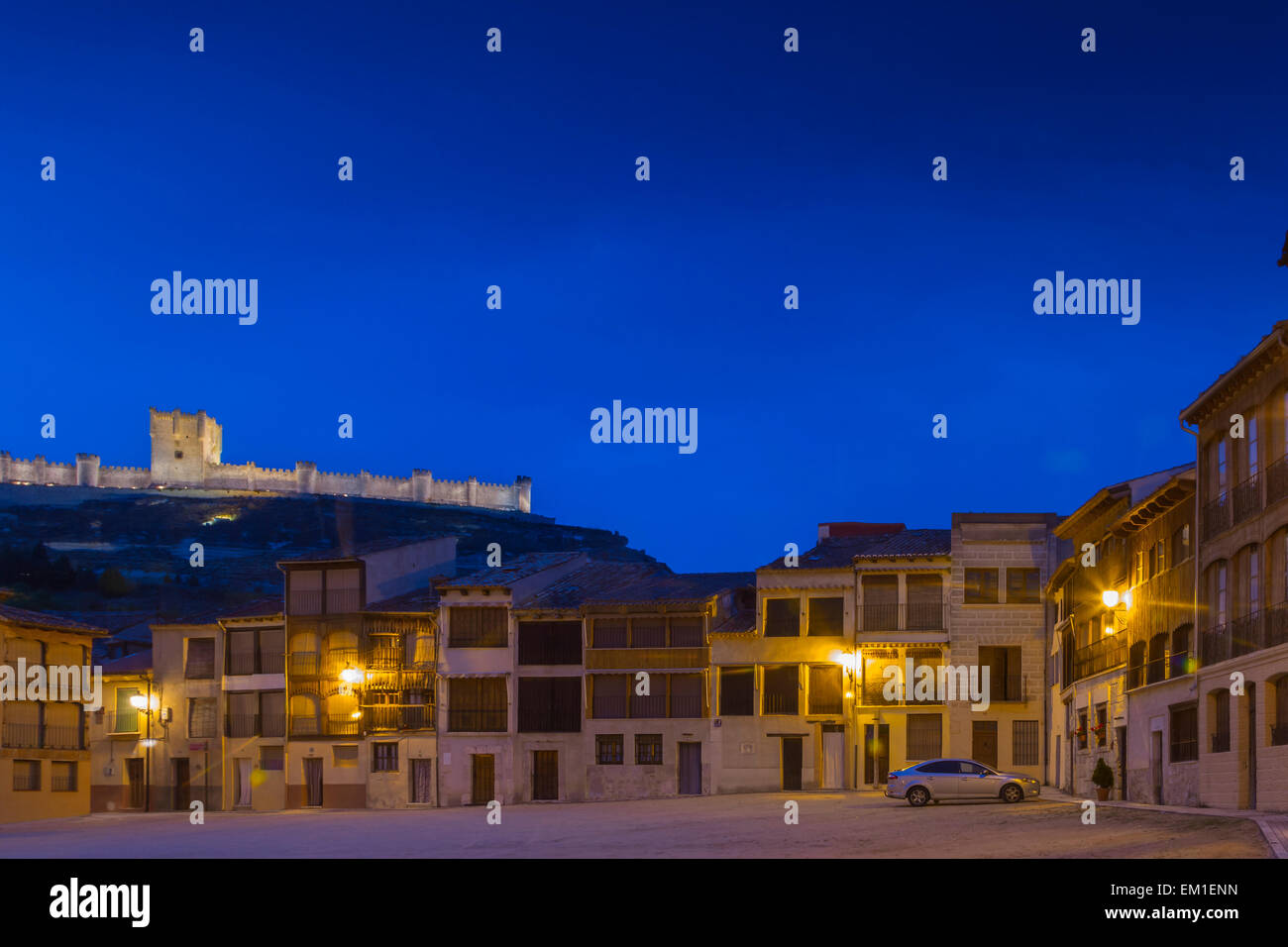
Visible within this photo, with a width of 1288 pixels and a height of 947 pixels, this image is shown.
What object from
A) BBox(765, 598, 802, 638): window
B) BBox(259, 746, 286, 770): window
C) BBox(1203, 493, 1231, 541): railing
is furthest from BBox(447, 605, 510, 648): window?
BBox(1203, 493, 1231, 541): railing

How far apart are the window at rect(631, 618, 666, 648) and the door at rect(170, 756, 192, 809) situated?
2083cm

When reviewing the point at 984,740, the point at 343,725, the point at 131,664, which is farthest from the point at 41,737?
the point at 984,740

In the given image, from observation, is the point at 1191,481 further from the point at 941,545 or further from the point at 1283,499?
the point at 941,545

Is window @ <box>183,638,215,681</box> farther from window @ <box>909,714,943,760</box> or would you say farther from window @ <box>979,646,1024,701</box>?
window @ <box>979,646,1024,701</box>

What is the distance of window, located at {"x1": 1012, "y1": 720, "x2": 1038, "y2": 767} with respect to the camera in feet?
200

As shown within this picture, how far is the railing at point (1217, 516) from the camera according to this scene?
1485 inches

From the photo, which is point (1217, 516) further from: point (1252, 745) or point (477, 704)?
point (477, 704)

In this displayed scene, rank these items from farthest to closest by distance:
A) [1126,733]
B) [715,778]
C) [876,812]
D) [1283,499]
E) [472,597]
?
[472,597], [715,778], [1126,733], [876,812], [1283,499]

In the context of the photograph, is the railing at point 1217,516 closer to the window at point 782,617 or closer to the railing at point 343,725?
the window at point 782,617

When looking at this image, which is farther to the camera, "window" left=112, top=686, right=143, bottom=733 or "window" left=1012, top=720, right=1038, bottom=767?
"window" left=112, top=686, right=143, bottom=733

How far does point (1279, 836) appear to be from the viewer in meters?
25.1
